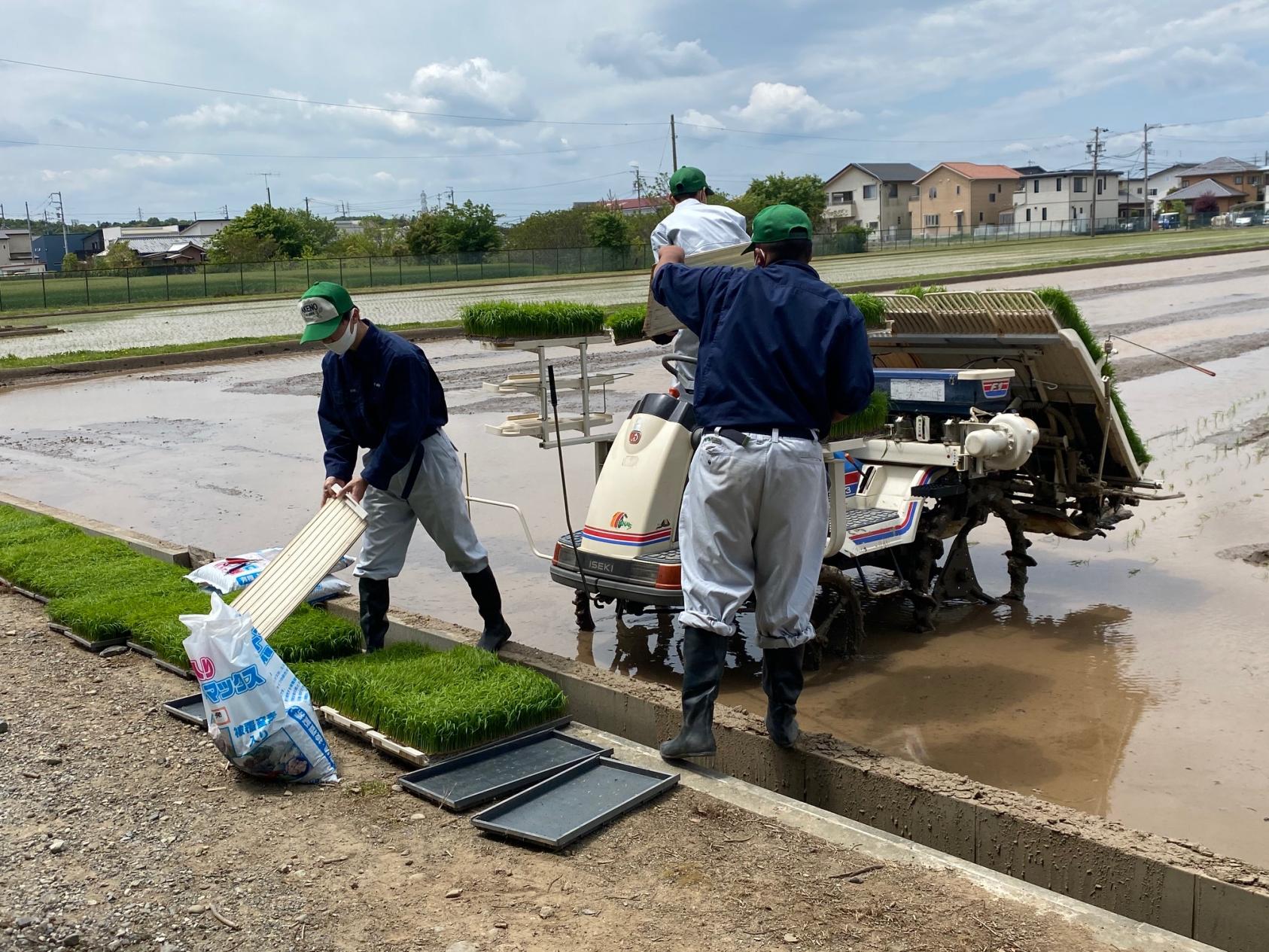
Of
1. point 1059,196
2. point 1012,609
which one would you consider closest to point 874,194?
point 1059,196

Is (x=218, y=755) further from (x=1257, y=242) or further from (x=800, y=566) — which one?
(x=1257, y=242)

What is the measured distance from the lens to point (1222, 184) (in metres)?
132

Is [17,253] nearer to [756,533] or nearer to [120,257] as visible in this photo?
[120,257]

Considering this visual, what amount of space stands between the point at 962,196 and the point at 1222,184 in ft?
138

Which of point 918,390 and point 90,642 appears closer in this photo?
point 90,642

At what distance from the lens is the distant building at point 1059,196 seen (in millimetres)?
110500

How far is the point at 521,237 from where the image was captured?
258 ft

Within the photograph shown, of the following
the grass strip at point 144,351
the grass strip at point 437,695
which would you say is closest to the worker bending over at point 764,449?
the grass strip at point 437,695

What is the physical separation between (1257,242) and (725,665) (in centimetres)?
5612

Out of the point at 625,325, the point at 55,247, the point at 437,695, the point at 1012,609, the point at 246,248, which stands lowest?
the point at 1012,609

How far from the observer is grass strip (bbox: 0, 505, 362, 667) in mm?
5832

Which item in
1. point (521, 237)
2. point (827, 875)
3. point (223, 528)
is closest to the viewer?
point (827, 875)

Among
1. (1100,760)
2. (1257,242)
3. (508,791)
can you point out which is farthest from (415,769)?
(1257,242)

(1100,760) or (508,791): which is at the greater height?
(508,791)
